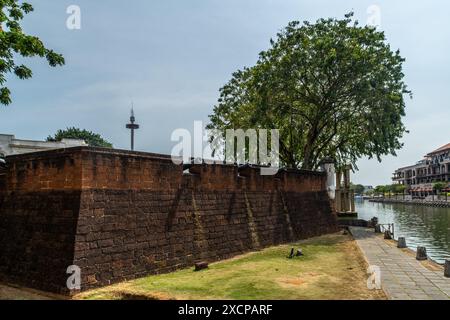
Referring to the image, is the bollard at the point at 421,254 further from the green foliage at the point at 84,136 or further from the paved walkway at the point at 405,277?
the green foliage at the point at 84,136

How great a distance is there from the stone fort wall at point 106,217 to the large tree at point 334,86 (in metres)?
11.3

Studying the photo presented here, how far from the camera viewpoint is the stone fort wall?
7992 millimetres

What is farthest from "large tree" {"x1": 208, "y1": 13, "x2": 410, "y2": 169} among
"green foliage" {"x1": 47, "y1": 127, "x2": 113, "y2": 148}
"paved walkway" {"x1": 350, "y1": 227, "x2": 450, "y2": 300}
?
"green foliage" {"x1": 47, "y1": 127, "x2": 113, "y2": 148}

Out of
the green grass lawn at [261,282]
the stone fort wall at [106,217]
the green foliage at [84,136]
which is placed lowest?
the green grass lawn at [261,282]

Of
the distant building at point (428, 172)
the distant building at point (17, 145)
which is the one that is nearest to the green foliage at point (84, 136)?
the distant building at point (17, 145)

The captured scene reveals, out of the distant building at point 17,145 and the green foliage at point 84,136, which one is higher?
the green foliage at point 84,136

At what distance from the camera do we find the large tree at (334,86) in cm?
2048

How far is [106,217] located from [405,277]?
25.8 ft

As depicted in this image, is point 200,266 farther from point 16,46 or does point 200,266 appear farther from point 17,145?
point 17,145

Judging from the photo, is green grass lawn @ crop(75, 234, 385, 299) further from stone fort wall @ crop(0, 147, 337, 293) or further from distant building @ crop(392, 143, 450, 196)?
distant building @ crop(392, 143, 450, 196)

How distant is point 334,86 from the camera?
21766mm

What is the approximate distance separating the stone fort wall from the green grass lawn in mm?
584
